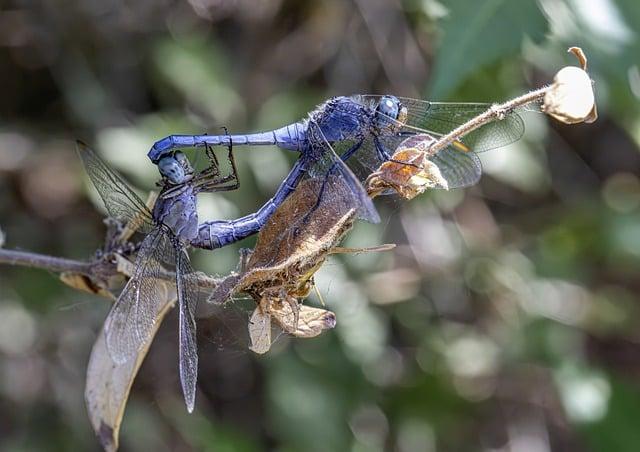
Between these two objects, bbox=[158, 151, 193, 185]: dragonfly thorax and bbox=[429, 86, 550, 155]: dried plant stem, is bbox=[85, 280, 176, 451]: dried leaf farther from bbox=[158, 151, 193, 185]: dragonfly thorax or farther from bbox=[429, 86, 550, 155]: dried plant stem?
bbox=[429, 86, 550, 155]: dried plant stem

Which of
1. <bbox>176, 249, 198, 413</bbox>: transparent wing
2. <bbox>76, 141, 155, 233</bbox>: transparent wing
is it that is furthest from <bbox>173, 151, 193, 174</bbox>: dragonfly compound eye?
<bbox>176, 249, 198, 413</bbox>: transparent wing

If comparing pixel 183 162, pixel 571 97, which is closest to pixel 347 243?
pixel 183 162

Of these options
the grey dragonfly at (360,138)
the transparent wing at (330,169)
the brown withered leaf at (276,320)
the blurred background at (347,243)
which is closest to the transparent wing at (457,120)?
the grey dragonfly at (360,138)

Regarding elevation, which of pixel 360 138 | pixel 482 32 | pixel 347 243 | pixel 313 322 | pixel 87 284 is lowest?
pixel 313 322

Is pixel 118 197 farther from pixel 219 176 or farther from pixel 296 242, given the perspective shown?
pixel 296 242

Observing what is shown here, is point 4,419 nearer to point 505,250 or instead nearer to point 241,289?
point 505,250

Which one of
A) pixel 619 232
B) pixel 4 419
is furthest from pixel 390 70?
pixel 4 419

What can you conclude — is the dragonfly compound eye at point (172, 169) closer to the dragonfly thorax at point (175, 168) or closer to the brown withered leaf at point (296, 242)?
the dragonfly thorax at point (175, 168)
